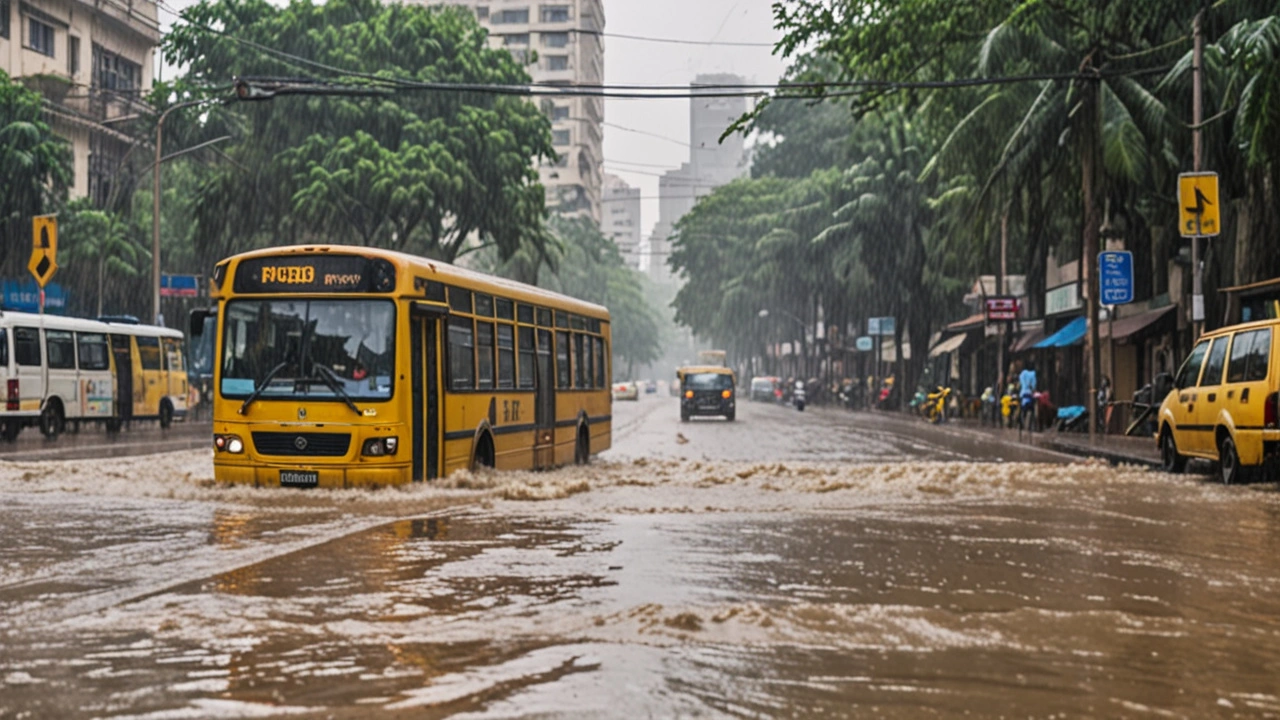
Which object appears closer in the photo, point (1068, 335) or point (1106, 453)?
point (1106, 453)

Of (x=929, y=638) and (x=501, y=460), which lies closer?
(x=929, y=638)

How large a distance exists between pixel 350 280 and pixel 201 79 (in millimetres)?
34362

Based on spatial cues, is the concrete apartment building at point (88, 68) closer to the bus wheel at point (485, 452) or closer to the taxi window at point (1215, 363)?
the bus wheel at point (485, 452)

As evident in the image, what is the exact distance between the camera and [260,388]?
57.7ft

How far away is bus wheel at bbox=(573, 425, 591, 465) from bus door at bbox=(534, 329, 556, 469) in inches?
69.6

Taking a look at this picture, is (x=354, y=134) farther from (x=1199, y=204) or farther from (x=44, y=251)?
(x=1199, y=204)

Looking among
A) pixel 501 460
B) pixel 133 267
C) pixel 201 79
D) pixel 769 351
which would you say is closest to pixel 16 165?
pixel 201 79

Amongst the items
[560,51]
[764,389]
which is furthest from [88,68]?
[560,51]

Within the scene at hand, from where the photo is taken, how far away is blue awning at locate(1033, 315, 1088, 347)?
157 feet

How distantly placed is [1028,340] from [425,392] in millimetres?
42098

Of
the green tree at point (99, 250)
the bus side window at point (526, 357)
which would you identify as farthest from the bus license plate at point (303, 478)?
the green tree at point (99, 250)

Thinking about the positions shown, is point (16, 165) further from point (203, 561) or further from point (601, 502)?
point (203, 561)

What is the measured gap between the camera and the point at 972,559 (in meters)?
12.3

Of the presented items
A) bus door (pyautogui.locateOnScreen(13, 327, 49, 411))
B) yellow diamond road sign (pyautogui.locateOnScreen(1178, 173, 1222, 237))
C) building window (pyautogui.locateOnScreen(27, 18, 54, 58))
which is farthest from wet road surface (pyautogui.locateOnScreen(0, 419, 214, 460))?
yellow diamond road sign (pyautogui.locateOnScreen(1178, 173, 1222, 237))
